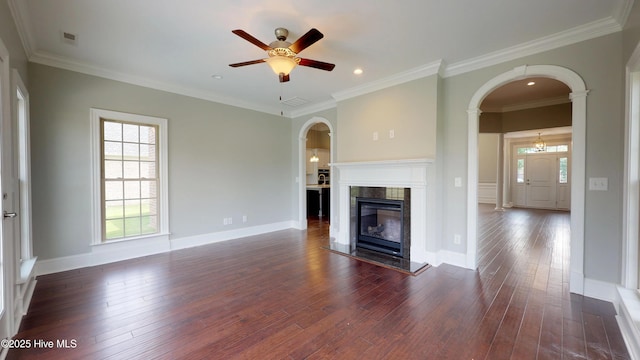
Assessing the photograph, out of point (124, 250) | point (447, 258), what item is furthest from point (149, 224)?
point (447, 258)

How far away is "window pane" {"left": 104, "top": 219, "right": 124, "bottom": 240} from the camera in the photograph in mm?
3789

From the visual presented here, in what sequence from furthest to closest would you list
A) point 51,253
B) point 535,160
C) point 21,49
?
point 535,160, point 51,253, point 21,49

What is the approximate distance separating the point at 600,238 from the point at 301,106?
16.2 feet

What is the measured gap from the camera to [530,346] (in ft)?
6.31

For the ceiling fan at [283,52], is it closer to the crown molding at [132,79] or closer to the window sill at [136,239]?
the crown molding at [132,79]

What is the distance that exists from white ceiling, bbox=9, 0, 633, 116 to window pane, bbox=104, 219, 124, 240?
82.9 inches

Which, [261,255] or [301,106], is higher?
[301,106]

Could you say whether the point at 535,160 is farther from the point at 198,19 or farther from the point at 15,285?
the point at 15,285

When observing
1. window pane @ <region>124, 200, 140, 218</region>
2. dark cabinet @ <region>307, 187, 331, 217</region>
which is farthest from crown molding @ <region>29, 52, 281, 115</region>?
dark cabinet @ <region>307, 187, 331, 217</region>

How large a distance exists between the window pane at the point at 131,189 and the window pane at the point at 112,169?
161 millimetres

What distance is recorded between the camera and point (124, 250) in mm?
3889

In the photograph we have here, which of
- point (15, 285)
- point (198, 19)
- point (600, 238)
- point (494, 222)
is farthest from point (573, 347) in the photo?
point (494, 222)

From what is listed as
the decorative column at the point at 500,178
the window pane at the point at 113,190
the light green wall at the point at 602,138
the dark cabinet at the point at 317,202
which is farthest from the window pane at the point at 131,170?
the decorative column at the point at 500,178

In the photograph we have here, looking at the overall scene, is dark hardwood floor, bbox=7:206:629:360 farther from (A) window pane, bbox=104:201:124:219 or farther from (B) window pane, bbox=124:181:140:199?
(B) window pane, bbox=124:181:140:199
